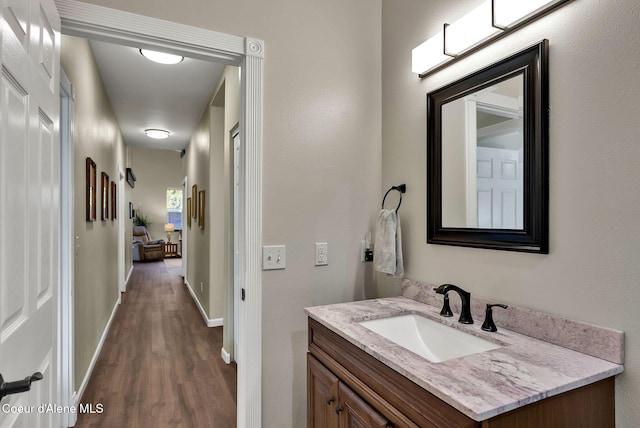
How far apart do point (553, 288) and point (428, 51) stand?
3.71 ft

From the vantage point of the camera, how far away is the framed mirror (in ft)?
3.97

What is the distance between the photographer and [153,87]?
157 inches

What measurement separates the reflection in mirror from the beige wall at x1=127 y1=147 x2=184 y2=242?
34.1 ft

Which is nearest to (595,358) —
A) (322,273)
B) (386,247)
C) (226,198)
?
(386,247)

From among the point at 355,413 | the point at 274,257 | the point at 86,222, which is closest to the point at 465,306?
the point at 355,413

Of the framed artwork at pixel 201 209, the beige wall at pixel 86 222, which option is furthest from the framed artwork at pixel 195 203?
the beige wall at pixel 86 222

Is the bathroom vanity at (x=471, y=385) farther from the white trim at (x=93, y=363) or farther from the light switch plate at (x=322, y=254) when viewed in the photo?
the white trim at (x=93, y=363)

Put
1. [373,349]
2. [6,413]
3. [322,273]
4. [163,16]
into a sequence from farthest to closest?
[322,273] < [163,16] < [373,349] < [6,413]

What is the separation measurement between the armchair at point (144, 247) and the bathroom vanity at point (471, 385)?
9855 mm

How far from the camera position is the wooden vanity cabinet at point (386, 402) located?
872mm

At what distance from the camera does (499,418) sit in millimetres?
809

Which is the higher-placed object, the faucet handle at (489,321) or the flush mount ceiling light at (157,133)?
the flush mount ceiling light at (157,133)

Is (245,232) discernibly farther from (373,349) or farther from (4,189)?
(4,189)

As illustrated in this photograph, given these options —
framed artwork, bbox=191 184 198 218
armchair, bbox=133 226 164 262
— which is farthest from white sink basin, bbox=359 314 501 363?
armchair, bbox=133 226 164 262
